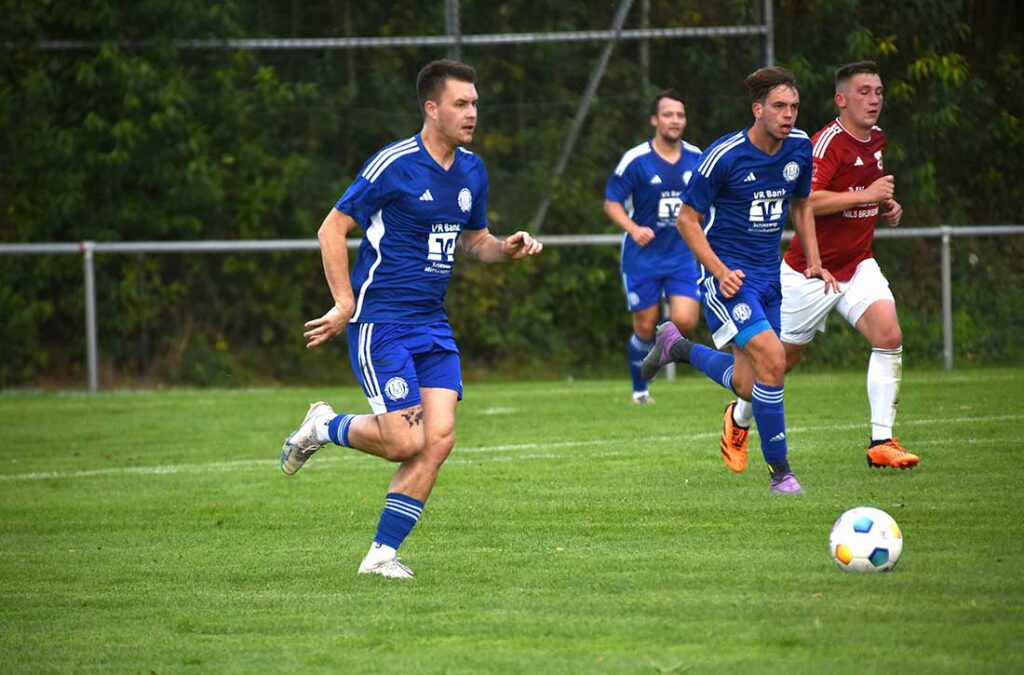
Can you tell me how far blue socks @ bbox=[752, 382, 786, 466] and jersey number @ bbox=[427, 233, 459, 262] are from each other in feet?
7.68

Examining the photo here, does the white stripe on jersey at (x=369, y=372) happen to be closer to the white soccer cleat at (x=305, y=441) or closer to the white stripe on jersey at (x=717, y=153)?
the white soccer cleat at (x=305, y=441)

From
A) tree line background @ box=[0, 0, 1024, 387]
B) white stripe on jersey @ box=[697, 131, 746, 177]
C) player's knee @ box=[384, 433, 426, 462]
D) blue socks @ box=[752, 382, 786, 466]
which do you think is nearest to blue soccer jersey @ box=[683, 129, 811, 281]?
white stripe on jersey @ box=[697, 131, 746, 177]

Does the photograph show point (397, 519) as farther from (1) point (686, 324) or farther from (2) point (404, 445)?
(1) point (686, 324)

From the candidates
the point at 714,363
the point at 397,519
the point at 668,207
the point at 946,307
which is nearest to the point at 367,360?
the point at 397,519

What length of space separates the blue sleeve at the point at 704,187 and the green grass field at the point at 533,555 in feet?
5.18

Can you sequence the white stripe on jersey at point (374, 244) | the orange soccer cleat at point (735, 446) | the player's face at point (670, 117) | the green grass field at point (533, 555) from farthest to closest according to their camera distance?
the player's face at point (670, 117) < the orange soccer cleat at point (735, 446) < the white stripe on jersey at point (374, 244) < the green grass field at point (533, 555)

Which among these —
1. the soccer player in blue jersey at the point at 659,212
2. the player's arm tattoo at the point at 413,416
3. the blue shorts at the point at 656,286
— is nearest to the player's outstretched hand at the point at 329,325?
the player's arm tattoo at the point at 413,416

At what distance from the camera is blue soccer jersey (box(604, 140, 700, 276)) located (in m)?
13.6

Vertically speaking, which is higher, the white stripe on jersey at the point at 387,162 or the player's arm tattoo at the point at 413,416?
the white stripe on jersey at the point at 387,162

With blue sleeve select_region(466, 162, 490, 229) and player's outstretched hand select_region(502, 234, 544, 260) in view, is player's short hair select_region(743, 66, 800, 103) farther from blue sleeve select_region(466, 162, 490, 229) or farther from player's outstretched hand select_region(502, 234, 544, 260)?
player's outstretched hand select_region(502, 234, 544, 260)

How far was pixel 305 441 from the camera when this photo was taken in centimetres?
733

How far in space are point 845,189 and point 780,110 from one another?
4.55ft

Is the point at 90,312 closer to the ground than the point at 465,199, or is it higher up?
closer to the ground

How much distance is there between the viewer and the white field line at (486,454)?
10.8 metres
